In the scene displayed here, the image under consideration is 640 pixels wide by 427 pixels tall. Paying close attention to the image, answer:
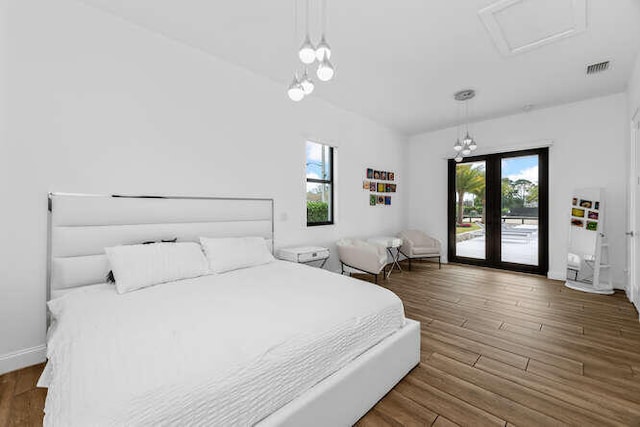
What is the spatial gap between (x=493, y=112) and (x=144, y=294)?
5.54 metres

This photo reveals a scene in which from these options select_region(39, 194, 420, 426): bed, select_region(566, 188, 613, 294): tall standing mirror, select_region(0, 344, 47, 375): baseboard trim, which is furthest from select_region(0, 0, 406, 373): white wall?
select_region(566, 188, 613, 294): tall standing mirror

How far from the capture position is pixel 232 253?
2693mm

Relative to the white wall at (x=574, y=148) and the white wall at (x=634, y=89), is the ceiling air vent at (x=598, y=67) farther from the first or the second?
the white wall at (x=574, y=148)

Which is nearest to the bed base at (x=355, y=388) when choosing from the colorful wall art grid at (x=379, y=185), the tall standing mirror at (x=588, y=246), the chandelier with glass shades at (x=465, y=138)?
the chandelier with glass shades at (x=465, y=138)

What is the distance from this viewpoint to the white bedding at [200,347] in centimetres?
95

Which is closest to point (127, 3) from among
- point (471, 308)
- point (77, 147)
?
point (77, 147)

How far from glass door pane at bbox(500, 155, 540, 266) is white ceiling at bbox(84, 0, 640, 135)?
118 centimetres

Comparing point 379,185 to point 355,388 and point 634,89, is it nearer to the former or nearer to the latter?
point 634,89

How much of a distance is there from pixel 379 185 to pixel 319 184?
1518 mm

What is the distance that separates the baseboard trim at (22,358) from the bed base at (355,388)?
2.18 metres

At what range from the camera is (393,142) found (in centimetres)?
584

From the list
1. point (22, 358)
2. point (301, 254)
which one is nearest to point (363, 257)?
point (301, 254)

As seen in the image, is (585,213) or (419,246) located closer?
(585,213)

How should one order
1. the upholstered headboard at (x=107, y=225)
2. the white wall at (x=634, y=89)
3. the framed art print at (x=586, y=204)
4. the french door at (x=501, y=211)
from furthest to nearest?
the french door at (x=501, y=211), the framed art print at (x=586, y=204), the white wall at (x=634, y=89), the upholstered headboard at (x=107, y=225)
